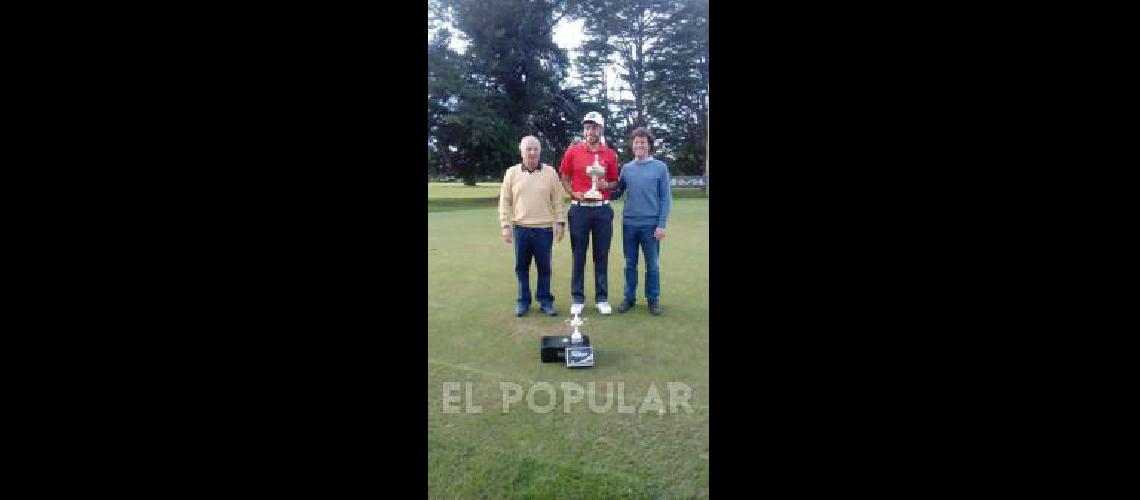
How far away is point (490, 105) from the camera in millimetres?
3250

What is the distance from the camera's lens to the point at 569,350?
254 centimetres

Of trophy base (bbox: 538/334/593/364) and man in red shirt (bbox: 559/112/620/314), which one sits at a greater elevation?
man in red shirt (bbox: 559/112/620/314)

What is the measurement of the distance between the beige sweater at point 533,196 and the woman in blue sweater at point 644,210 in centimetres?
42

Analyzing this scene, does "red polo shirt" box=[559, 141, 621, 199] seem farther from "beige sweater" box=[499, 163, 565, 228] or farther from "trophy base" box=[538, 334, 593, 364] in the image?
"trophy base" box=[538, 334, 593, 364]

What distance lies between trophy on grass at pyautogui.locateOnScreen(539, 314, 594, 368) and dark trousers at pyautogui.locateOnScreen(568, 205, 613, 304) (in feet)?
Answer: 2.39

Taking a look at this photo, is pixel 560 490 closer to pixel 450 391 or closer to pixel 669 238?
pixel 450 391

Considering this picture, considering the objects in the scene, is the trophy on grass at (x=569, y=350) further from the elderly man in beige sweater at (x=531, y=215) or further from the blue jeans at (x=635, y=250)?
the blue jeans at (x=635, y=250)

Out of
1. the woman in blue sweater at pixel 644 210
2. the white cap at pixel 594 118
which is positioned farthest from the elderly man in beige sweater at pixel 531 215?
the woman in blue sweater at pixel 644 210

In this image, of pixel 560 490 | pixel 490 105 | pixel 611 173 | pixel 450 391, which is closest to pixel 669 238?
pixel 611 173

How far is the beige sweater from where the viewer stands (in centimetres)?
311

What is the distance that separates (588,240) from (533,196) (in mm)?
483

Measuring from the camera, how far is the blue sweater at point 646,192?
11.3 ft

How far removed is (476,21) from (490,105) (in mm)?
500

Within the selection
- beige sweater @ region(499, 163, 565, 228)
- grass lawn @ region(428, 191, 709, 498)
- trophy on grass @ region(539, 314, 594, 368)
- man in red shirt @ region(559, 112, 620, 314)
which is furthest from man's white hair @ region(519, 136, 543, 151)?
trophy on grass @ region(539, 314, 594, 368)
